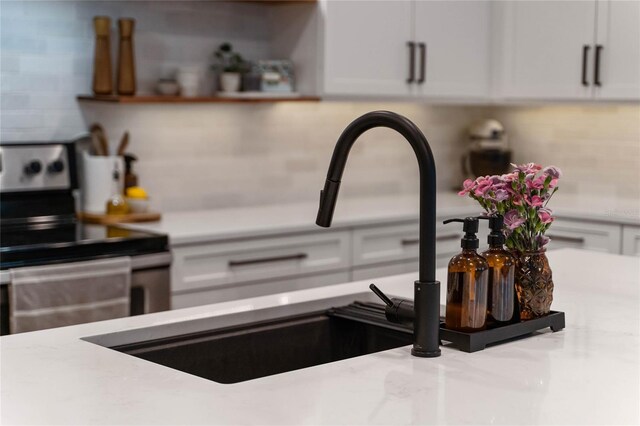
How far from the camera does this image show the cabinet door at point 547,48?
14.7 ft

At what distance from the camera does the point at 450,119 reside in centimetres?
532

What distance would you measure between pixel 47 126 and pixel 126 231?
0.67 meters

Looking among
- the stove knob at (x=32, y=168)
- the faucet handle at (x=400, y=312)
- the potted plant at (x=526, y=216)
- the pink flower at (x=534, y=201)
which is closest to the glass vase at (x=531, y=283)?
the potted plant at (x=526, y=216)

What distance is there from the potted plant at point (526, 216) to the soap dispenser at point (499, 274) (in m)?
0.05

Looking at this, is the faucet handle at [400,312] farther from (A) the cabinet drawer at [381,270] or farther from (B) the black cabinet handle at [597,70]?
(B) the black cabinet handle at [597,70]

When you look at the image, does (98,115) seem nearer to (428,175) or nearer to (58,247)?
(58,247)

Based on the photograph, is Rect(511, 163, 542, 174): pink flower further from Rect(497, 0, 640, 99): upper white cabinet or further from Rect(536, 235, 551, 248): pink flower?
Rect(497, 0, 640, 99): upper white cabinet

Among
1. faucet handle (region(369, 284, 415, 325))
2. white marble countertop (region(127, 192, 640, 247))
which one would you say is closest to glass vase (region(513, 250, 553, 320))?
faucet handle (region(369, 284, 415, 325))

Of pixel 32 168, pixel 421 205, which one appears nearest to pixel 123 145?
pixel 32 168

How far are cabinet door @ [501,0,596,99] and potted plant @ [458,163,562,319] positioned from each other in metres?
2.81

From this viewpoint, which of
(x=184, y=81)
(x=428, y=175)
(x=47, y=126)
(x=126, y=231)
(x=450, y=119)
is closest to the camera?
(x=428, y=175)

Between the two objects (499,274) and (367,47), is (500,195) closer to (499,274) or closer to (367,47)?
(499,274)

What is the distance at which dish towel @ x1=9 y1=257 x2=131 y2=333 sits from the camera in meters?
2.92

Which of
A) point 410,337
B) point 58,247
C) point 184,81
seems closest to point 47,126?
point 184,81
